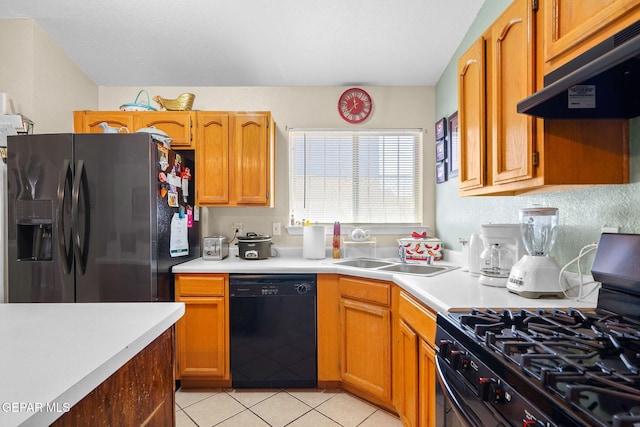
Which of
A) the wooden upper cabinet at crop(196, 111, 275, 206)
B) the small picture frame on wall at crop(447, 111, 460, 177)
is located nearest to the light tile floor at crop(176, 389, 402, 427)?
the wooden upper cabinet at crop(196, 111, 275, 206)

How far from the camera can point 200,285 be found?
2203 millimetres

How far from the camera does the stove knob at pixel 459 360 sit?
3.01ft

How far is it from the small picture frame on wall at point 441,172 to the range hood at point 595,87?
150 cm

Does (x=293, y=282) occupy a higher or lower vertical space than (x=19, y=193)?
lower

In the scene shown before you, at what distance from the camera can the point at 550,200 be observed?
1.48 meters

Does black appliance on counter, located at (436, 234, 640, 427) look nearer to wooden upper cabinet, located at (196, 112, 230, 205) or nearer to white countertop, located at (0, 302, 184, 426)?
white countertop, located at (0, 302, 184, 426)

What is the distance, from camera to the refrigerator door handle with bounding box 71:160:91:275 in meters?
1.93

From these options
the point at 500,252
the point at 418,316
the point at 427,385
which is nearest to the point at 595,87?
the point at 500,252

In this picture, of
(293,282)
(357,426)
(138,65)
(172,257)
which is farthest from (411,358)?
(138,65)

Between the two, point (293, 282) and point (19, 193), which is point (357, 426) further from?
point (19, 193)

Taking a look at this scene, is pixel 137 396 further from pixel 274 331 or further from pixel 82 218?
pixel 82 218

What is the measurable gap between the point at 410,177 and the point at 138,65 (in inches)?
101

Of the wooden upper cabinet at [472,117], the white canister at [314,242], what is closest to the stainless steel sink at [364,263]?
the white canister at [314,242]

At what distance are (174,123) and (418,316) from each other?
2318 mm
